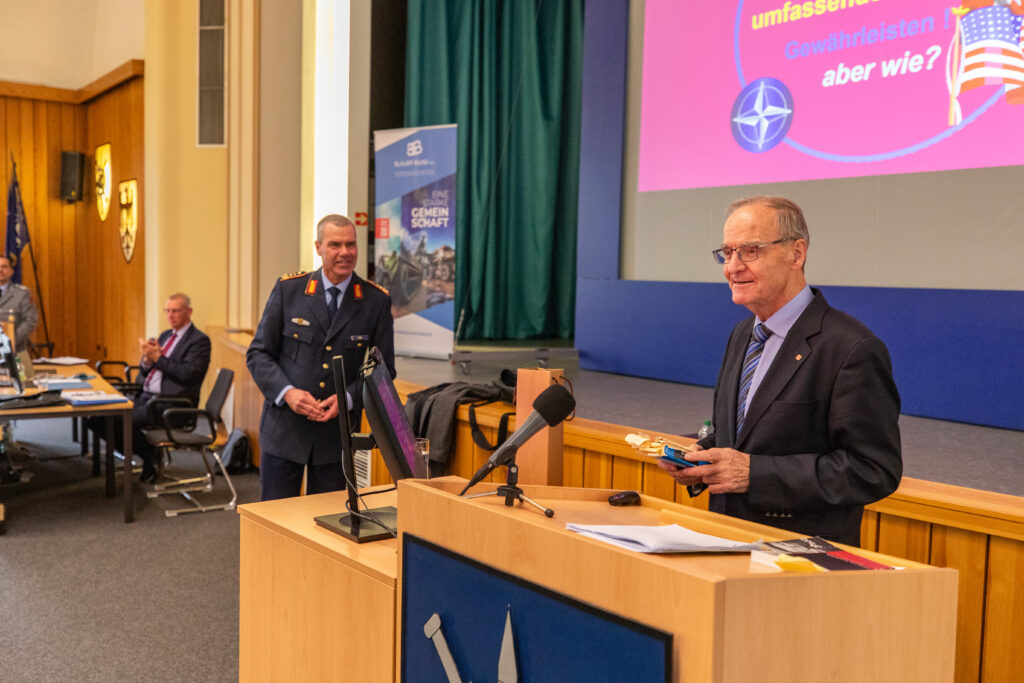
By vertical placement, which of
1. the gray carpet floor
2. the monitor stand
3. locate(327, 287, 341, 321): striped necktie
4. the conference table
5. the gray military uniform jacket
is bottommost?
the gray carpet floor

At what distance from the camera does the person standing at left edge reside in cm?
331

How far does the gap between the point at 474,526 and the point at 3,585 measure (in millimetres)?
3361

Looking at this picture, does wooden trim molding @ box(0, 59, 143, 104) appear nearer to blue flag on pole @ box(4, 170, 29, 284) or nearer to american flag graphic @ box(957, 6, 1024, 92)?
blue flag on pole @ box(4, 170, 29, 284)

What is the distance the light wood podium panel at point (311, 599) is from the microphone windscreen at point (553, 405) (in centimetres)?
48

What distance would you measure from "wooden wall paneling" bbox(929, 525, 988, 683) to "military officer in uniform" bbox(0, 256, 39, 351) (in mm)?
7156

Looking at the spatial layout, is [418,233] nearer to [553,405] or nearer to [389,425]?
[389,425]

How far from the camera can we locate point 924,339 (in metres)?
5.28

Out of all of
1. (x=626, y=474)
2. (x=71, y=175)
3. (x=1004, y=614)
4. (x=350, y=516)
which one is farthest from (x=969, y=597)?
(x=71, y=175)

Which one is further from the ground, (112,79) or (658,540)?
(112,79)

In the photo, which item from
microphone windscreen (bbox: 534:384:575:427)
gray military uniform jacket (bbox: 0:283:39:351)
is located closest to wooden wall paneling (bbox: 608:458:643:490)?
microphone windscreen (bbox: 534:384:575:427)

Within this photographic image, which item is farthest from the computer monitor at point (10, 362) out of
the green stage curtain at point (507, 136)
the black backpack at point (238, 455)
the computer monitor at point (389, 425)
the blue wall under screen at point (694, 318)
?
the green stage curtain at point (507, 136)

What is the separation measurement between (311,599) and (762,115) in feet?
16.3

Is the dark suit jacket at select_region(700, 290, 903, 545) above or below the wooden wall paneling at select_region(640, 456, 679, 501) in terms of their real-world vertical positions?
above

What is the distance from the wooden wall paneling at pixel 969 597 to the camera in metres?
2.08
